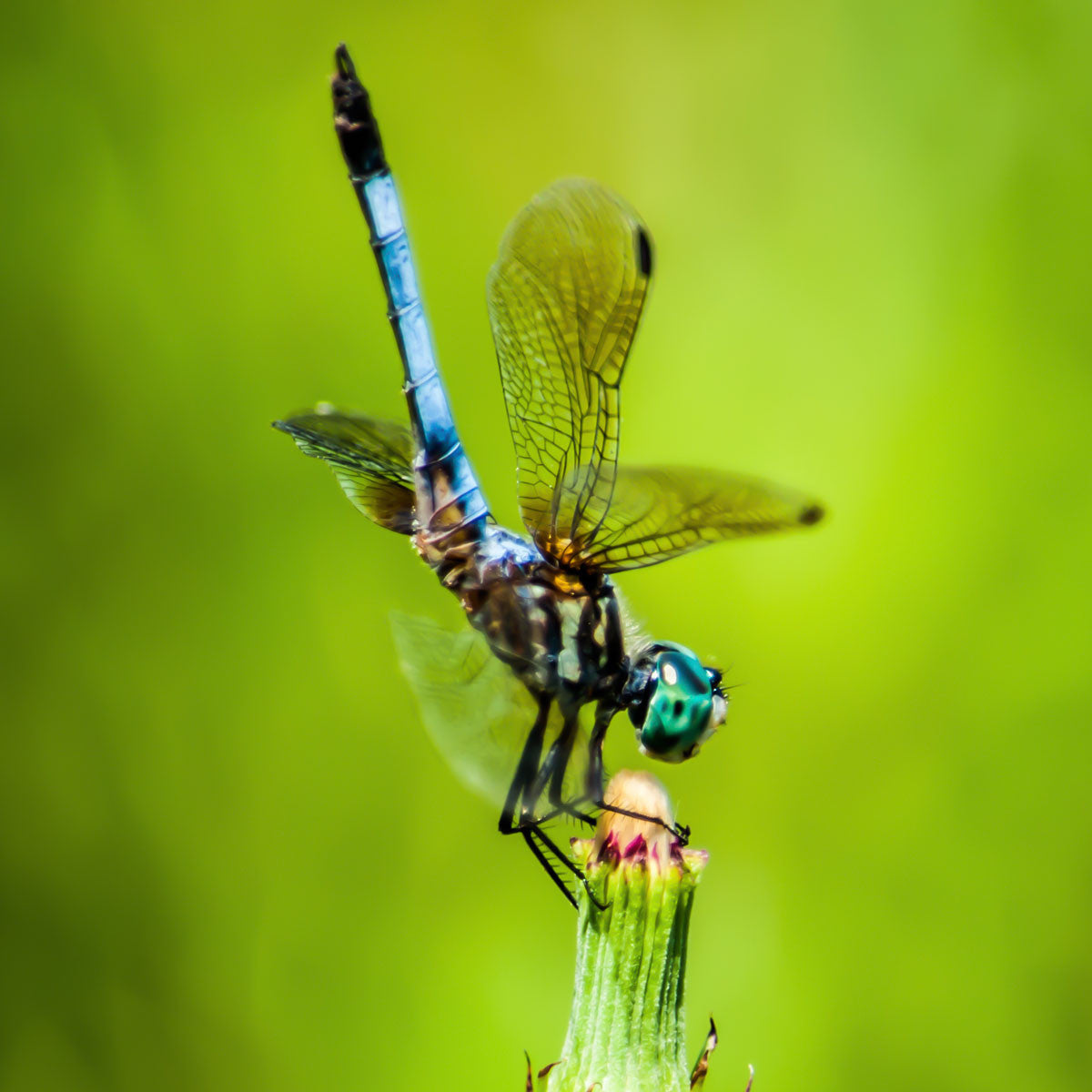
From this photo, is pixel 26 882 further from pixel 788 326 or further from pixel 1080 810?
pixel 1080 810

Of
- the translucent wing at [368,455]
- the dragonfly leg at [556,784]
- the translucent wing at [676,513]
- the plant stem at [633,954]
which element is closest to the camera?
the plant stem at [633,954]

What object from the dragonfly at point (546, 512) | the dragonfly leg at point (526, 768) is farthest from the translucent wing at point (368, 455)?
the dragonfly leg at point (526, 768)

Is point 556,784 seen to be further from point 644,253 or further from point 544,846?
point 644,253

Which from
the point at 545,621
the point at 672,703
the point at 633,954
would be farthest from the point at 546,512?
the point at 633,954

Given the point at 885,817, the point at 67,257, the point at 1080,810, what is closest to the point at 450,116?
the point at 67,257

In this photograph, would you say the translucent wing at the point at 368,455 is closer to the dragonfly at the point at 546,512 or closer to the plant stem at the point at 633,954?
the dragonfly at the point at 546,512
